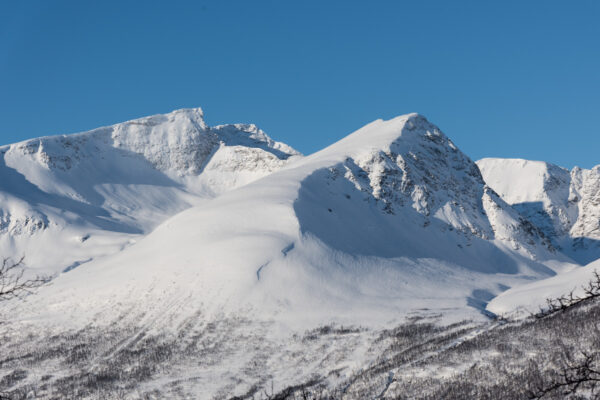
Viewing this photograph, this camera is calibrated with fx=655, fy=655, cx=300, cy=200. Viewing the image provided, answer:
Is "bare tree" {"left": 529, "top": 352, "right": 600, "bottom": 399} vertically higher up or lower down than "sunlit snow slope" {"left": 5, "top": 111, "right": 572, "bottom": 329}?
lower down

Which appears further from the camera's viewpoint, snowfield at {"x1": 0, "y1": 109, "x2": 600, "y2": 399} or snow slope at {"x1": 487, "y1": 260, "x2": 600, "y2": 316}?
snow slope at {"x1": 487, "y1": 260, "x2": 600, "y2": 316}

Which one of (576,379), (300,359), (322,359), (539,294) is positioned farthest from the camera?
(539,294)

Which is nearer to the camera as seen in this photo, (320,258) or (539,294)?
(539,294)

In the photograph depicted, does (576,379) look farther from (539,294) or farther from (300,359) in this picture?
(539,294)

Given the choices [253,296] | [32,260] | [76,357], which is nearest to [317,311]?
[253,296]

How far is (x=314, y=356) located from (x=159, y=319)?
29954 mm

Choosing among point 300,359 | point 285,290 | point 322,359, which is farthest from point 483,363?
point 285,290

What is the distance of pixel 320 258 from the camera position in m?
122

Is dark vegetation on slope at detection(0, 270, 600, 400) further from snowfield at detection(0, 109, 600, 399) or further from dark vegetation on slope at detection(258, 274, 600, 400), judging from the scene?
snowfield at detection(0, 109, 600, 399)

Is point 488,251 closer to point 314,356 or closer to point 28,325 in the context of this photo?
point 314,356

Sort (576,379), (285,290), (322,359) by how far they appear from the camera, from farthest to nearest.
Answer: (285,290) < (322,359) < (576,379)

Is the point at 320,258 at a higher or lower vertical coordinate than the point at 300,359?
higher

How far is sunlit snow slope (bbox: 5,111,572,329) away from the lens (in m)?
107

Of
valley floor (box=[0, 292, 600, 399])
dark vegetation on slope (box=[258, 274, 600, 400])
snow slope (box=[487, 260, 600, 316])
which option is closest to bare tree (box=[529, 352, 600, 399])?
dark vegetation on slope (box=[258, 274, 600, 400])
